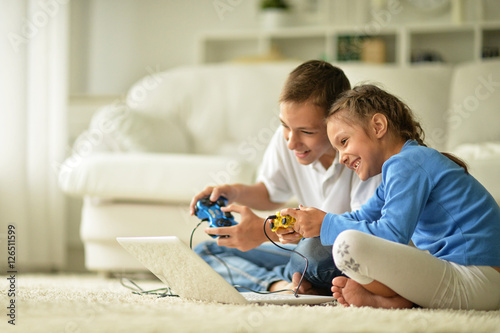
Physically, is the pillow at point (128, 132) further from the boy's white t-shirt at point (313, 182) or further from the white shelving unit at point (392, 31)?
the white shelving unit at point (392, 31)

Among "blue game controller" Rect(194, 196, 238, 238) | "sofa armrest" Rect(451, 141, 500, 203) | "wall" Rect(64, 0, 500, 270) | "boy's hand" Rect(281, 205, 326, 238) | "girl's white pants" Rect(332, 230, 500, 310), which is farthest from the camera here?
"wall" Rect(64, 0, 500, 270)

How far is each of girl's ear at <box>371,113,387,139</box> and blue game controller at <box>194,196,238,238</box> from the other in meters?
0.34

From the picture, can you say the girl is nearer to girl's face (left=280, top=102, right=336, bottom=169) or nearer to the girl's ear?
the girl's ear

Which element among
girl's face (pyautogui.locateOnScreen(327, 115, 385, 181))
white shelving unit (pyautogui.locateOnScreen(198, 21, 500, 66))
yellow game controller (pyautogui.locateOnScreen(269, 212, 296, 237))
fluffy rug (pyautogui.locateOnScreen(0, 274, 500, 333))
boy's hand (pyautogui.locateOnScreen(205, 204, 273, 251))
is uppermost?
white shelving unit (pyautogui.locateOnScreen(198, 21, 500, 66))

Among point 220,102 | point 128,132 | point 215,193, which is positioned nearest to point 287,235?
point 215,193

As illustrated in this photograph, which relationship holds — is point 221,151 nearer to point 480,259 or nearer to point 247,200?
point 247,200

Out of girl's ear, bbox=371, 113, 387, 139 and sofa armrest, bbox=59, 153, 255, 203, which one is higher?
girl's ear, bbox=371, 113, 387, 139

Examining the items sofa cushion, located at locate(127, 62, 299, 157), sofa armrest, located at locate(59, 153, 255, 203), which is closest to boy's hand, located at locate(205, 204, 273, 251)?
sofa armrest, located at locate(59, 153, 255, 203)

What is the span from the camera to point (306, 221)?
1.08 m

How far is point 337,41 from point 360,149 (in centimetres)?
249

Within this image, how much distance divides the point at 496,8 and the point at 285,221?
281 cm

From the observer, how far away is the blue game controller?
4.00ft

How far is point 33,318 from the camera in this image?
87 centimetres

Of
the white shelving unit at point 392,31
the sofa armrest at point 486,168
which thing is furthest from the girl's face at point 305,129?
the white shelving unit at point 392,31
